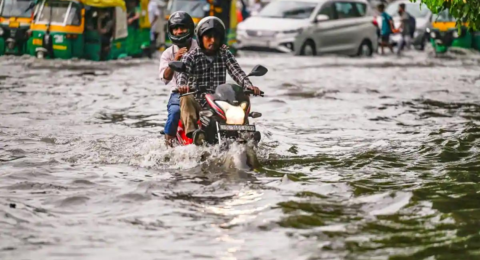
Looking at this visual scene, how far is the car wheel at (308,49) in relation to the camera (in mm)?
29500

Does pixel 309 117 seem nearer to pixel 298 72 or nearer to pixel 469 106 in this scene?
pixel 469 106

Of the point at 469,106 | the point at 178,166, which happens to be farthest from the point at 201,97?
the point at 469,106

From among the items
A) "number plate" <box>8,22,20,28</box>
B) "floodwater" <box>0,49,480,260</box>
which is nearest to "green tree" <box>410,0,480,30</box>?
"floodwater" <box>0,49,480,260</box>

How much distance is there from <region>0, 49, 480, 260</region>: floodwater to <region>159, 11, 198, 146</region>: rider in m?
0.28

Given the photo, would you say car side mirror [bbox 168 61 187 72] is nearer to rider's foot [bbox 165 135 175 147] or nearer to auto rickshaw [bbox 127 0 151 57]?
rider's foot [bbox 165 135 175 147]

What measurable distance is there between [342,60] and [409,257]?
22372 millimetres

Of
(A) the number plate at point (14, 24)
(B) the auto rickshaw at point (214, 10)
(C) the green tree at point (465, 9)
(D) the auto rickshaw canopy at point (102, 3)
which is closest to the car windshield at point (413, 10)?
(B) the auto rickshaw at point (214, 10)

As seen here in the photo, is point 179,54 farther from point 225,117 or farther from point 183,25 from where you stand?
point 225,117

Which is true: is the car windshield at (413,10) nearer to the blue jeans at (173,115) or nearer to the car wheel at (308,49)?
the car wheel at (308,49)

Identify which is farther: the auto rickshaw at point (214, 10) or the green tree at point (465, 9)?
the auto rickshaw at point (214, 10)

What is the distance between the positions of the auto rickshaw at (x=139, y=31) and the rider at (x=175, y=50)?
18.4 m

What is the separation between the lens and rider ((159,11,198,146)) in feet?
33.4

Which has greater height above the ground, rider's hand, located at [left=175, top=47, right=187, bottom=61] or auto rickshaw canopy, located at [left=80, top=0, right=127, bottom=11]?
rider's hand, located at [left=175, top=47, right=187, bottom=61]

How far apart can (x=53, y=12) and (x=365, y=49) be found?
10.0 m
